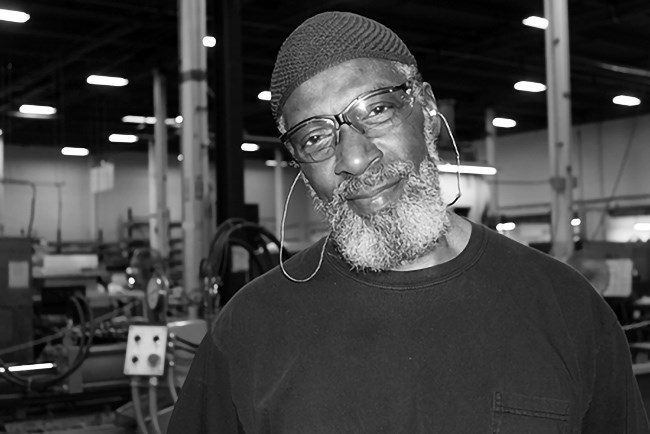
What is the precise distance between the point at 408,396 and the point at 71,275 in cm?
728

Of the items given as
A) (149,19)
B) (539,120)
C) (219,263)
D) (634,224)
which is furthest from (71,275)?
(539,120)

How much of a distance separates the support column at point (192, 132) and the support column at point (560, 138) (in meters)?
2.59

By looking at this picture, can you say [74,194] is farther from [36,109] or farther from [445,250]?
[445,250]

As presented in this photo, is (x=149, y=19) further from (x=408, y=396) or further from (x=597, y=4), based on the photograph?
(x=408, y=396)

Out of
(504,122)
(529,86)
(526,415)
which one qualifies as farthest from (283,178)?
(526,415)

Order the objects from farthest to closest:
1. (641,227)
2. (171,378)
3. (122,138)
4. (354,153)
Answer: (122,138), (641,227), (171,378), (354,153)

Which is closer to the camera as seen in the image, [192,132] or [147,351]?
[147,351]

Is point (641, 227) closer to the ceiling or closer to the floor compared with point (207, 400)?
closer to the ceiling

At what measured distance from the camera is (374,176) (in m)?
1.07

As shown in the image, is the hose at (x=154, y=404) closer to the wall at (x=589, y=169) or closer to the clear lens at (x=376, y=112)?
the clear lens at (x=376, y=112)

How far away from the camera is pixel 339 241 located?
3.63 feet

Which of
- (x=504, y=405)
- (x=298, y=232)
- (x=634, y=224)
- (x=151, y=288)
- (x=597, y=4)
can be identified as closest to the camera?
(x=504, y=405)

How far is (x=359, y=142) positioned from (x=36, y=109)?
14.4 metres

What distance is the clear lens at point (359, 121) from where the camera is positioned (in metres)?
1.08
